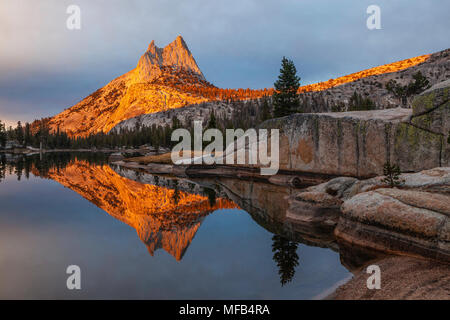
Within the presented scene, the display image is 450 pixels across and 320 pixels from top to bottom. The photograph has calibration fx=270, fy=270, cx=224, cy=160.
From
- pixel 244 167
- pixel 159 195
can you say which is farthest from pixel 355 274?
pixel 244 167

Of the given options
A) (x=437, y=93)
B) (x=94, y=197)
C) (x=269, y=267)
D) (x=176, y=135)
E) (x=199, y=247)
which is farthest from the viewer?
(x=176, y=135)

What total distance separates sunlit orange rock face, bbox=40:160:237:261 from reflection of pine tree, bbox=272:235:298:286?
15.6ft

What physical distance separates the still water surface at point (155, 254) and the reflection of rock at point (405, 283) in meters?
0.92

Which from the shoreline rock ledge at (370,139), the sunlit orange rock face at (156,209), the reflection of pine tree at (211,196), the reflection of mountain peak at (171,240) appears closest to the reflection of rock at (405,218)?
the reflection of mountain peak at (171,240)

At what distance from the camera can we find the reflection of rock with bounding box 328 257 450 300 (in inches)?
305

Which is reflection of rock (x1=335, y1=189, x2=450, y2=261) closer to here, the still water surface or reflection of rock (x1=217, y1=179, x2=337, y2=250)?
reflection of rock (x1=217, y1=179, x2=337, y2=250)

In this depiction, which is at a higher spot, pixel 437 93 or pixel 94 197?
pixel 437 93

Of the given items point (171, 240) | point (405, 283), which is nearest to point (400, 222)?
point (405, 283)

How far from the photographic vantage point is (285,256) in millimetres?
12805

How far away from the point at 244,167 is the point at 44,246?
32.5 metres

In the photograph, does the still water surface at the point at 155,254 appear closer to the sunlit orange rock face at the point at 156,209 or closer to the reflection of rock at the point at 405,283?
the sunlit orange rock face at the point at 156,209

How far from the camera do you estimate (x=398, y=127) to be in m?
26.2

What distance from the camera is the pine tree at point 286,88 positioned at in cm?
5334

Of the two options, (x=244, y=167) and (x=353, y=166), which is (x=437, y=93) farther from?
(x=244, y=167)
